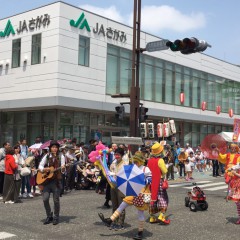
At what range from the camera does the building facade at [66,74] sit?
73.9 feet

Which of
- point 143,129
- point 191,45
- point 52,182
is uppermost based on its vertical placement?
point 191,45

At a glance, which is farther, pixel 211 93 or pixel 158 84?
pixel 211 93

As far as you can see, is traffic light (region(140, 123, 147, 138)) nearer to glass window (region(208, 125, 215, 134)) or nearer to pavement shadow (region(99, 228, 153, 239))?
pavement shadow (region(99, 228, 153, 239))

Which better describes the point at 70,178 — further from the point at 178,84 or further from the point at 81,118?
the point at 178,84

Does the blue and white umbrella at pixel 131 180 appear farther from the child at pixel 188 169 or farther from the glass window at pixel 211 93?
the glass window at pixel 211 93

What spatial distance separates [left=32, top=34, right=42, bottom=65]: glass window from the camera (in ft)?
76.4

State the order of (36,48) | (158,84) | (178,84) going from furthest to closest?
(178,84)
(158,84)
(36,48)

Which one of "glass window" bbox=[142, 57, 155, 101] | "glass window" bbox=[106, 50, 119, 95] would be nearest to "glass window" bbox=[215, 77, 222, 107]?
"glass window" bbox=[142, 57, 155, 101]

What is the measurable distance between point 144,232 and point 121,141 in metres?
→ 2.06

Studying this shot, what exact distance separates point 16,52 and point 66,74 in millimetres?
4530

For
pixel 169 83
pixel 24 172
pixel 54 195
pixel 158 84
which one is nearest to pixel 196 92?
pixel 169 83

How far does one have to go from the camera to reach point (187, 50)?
12203mm

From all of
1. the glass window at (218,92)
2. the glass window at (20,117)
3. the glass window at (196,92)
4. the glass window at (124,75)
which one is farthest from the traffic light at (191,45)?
the glass window at (218,92)

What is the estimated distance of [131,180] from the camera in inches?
280
